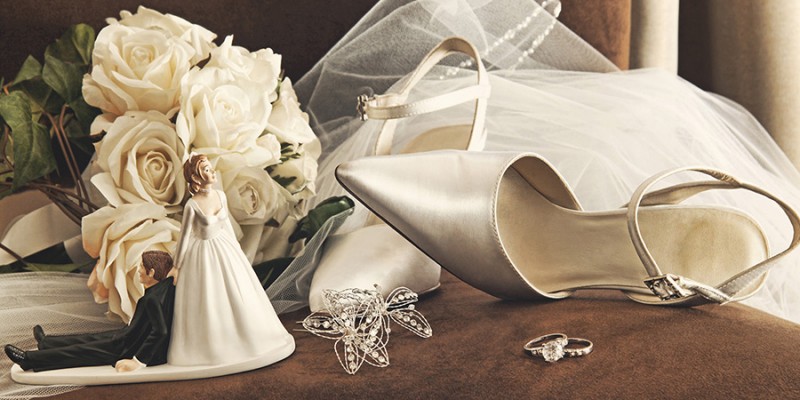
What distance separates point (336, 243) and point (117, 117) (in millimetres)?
259

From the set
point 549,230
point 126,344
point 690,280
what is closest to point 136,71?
point 126,344

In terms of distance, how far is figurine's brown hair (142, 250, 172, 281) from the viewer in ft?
1.88

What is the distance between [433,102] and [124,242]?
0.35 metres

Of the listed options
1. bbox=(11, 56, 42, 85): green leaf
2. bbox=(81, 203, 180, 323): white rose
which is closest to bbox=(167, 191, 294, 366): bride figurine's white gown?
bbox=(81, 203, 180, 323): white rose

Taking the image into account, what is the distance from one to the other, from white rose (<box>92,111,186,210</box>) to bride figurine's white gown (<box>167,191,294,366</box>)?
0.16 meters

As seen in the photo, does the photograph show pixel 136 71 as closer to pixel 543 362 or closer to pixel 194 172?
pixel 194 172

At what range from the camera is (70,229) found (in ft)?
2.82

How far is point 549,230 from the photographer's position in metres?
0.81

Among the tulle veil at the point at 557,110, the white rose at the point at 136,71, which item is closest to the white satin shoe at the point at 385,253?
the tulle veil at the point at 557,110

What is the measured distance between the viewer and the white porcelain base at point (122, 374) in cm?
55

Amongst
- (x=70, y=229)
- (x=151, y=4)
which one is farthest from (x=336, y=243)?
(x=151, y=4)

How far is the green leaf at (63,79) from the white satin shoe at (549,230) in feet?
1.14

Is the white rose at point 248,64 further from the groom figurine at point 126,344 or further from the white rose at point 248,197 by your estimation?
the groom figurine at point 126,344

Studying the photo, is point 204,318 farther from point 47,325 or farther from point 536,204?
point 536,204
